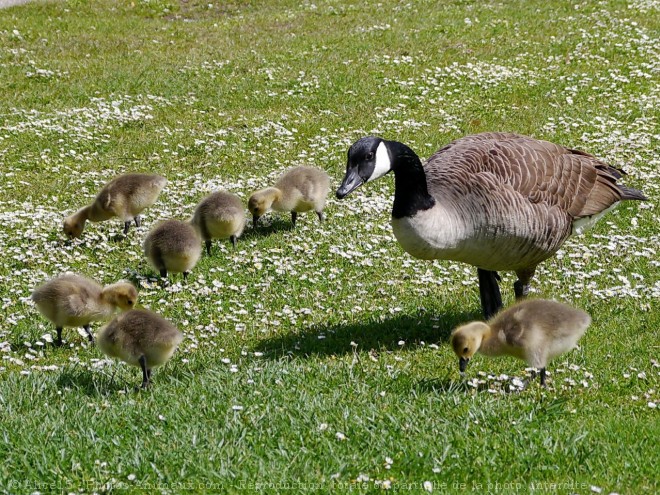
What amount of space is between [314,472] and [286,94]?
1204 centimetres

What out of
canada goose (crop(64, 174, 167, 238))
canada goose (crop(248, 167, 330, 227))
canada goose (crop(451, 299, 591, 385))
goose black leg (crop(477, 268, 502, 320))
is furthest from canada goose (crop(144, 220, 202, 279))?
canada goose (crop(451, 299, 591, 385))

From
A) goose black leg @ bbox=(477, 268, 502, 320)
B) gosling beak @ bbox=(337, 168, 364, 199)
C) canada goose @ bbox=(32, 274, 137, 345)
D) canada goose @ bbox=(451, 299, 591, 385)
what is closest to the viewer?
A: canada goose @ bbox=(451, 299, 591, 385)

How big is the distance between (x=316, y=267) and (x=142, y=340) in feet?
11.5

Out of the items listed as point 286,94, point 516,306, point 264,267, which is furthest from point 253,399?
point 286,94

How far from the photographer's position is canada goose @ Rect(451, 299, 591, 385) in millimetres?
6396

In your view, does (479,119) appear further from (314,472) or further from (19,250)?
(314,472)

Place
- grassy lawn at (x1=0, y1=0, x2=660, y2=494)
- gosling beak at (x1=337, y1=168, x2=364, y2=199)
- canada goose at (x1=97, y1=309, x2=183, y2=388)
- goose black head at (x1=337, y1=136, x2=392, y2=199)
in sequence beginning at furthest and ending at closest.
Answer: goose black head at (x1=337, y1=136, x2=392, y2=199) < gosling beak at (x1=337, y1=168, x2=364, y2=199) < canada goose at (x1=97, y1=309, x2=183, y2=388) < grassy lawn at (x1=0, y1=0, x2=660, y2=494)

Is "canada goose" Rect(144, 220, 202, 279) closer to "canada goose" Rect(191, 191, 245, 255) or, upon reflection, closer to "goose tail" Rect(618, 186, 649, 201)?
"canada goose" Rect(191, 191, 245, 255)

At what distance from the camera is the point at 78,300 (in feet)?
25.1

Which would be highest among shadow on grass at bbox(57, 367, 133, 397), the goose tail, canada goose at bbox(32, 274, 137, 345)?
canada goose at bbox(32, 274, 137, 345)

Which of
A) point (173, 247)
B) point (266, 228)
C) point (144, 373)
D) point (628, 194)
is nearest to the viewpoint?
point (144, 373)

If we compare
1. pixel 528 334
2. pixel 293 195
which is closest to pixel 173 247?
pixel 293 195

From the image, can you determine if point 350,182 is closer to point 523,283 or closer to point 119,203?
point 523,283

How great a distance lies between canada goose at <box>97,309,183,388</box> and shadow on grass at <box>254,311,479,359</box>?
114 cm
